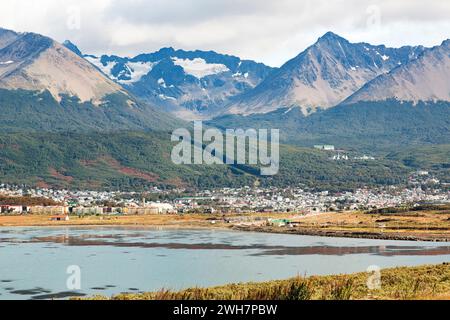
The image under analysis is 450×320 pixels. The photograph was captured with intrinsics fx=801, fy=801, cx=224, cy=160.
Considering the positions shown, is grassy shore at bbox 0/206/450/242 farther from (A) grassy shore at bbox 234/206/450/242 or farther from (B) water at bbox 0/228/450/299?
(B) water at bbox 0/228/450/299

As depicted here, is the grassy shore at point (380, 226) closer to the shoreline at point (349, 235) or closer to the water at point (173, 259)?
the shoreline at point (349, 235)

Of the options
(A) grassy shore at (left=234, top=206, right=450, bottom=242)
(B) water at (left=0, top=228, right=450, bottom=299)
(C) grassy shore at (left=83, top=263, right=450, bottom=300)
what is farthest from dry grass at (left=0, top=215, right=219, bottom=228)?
(C) grassy shore at (left=83, top=263, right=450, bottom=300)

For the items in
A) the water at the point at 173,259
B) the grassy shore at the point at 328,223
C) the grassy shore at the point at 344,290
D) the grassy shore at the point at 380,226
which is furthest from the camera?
the grassy shore at the point at 328,223

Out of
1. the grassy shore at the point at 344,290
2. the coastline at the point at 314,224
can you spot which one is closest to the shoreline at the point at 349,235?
the coastline at the point at 314,224

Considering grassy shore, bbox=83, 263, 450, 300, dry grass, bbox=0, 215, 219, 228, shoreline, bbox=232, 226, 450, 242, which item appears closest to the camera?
grassy shore, bbox=83, 263, 450, 300

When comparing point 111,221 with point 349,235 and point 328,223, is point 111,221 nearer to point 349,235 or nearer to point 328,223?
point 328,223

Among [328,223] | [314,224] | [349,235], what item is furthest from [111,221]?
[349,235]
